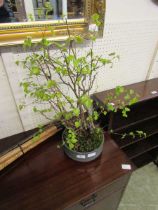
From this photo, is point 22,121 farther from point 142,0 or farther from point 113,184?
point 142,0

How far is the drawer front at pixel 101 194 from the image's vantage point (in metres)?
0.87

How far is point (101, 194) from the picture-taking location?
36.8 inches

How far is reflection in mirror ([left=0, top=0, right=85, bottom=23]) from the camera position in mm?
743

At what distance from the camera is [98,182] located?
2.86 ft

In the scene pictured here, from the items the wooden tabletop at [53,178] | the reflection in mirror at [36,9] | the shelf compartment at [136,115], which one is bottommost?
the shelf compartment at [136,115]

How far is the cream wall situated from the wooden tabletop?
28 cm

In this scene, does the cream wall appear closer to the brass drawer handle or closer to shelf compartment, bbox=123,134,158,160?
the brass drawer handle

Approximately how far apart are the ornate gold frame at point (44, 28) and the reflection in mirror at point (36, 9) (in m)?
0.02

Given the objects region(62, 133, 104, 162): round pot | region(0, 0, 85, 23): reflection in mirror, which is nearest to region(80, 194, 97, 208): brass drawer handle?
region(62, 133, 104, 162): round pot

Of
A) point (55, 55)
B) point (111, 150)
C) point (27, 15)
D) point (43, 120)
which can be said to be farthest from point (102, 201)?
point (27, 15)

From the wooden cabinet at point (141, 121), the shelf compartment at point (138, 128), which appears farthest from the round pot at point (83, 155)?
the shelf compartment at point (138, 128)

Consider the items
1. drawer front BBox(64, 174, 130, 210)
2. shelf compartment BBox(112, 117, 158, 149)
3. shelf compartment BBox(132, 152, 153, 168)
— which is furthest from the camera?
shelf compartment BBox(132, 152, 153, 168)

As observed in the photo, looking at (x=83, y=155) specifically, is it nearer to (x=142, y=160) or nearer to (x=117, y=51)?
(x=117, y=51)

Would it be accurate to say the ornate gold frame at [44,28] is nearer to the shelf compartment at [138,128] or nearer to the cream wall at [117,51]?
the cream wall at [117,51]
